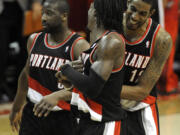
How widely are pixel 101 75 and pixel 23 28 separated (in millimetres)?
4113

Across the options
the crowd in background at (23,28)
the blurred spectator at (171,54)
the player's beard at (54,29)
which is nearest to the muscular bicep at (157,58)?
the player's beard at (54,29)

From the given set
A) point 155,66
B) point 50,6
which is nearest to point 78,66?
point 155,66

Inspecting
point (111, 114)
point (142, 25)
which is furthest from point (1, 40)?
point (111, 114)

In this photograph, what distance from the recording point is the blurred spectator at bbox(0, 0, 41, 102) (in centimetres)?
618

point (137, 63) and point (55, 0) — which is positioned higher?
point (55, 0)

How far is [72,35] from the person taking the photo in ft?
11.5

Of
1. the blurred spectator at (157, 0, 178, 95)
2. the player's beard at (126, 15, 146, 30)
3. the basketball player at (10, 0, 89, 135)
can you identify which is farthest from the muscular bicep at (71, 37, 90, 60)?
the blurred spectator at (157, 0, 178, 95)

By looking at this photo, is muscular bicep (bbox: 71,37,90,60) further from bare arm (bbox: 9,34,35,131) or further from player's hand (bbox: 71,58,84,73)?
player's hand (bbox: 71,58,84,73)

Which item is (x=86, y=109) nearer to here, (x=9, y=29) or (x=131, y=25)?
(x=131, y=25)

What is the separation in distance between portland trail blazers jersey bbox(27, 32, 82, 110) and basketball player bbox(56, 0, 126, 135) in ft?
2.10

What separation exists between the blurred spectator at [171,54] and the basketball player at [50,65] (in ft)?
11.7

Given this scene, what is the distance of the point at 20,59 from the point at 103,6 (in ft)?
13.6

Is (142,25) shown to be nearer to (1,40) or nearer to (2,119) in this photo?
(2,119)

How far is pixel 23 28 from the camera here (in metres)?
6.34
